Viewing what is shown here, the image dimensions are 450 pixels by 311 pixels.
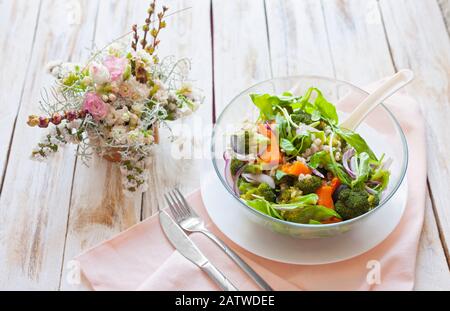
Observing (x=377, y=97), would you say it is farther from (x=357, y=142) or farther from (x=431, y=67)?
(x=431, y=67)

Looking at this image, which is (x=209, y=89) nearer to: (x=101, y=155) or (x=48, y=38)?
(x=101, y=155)

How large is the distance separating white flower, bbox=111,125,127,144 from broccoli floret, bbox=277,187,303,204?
344 mm

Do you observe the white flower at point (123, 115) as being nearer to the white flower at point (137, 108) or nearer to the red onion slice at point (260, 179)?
the white flower at point (137, 108)

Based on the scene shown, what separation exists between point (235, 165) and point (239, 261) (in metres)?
0.20

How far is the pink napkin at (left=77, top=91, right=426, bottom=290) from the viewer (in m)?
1.08

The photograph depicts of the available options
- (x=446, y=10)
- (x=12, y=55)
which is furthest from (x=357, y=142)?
(x=12, y=55)

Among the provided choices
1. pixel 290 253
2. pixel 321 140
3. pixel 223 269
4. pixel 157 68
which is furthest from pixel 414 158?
pixel 157 68

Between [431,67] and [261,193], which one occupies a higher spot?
[431,67]

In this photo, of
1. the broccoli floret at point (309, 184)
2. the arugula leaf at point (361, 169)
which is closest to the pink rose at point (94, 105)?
the broccoli floret at point (309, 184)

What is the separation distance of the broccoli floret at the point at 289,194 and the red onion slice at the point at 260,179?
0.03 meters

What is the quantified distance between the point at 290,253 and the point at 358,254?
5.5 inches

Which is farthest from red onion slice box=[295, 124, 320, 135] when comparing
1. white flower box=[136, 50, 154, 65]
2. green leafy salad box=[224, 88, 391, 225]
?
white flower box=[136, 50, 154, 65]

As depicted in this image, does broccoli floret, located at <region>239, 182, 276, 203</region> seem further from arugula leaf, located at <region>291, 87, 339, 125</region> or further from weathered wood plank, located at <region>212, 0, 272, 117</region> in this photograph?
weathered wood plank, located at <region>212, 0, 272, 117</region>

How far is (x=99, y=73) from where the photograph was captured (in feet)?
3.50
